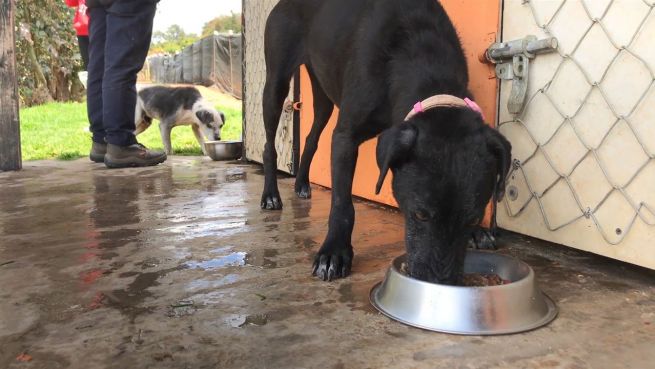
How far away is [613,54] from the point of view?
217 centimetres

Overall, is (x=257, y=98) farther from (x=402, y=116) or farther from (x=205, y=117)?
(x=402, y=116)

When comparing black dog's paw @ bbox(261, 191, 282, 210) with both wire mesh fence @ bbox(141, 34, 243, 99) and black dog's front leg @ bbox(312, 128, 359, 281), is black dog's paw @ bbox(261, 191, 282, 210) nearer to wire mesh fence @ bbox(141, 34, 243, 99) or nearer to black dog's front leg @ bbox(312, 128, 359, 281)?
black dog's front leg @ bbox(312, 128, 359, 281)

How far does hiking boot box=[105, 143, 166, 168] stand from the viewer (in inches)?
207

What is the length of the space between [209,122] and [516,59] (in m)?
5.83

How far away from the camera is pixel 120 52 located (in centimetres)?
484

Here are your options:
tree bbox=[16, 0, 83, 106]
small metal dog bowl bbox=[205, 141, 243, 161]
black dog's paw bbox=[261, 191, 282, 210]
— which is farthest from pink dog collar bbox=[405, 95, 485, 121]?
tree bbox=[16, 0, 83, 106]

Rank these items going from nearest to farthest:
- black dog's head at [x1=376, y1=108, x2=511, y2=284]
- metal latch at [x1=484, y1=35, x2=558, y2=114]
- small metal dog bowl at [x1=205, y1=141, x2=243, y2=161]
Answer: black dog's head at [x1=376, y1=108, x2=511, y2=284] → metal latch at [x1=484, y1=35, x2=558, y2=114] → small metal dog bowl at [x1=205, y1=141, x2=243, y2=161]

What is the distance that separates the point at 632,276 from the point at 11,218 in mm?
3219

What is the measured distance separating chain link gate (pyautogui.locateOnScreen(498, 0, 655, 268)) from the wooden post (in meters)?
4.61

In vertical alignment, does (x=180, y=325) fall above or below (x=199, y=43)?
below

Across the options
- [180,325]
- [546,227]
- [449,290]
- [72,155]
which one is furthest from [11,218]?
[72,155]

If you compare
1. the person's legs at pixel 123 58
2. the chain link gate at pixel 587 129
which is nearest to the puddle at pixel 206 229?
the chain link gate at pixel 587 129

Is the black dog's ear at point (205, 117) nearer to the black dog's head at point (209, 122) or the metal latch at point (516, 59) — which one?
the black dog's head at point (209, 122)

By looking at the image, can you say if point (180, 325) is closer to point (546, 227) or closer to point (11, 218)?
point (546, 227)
